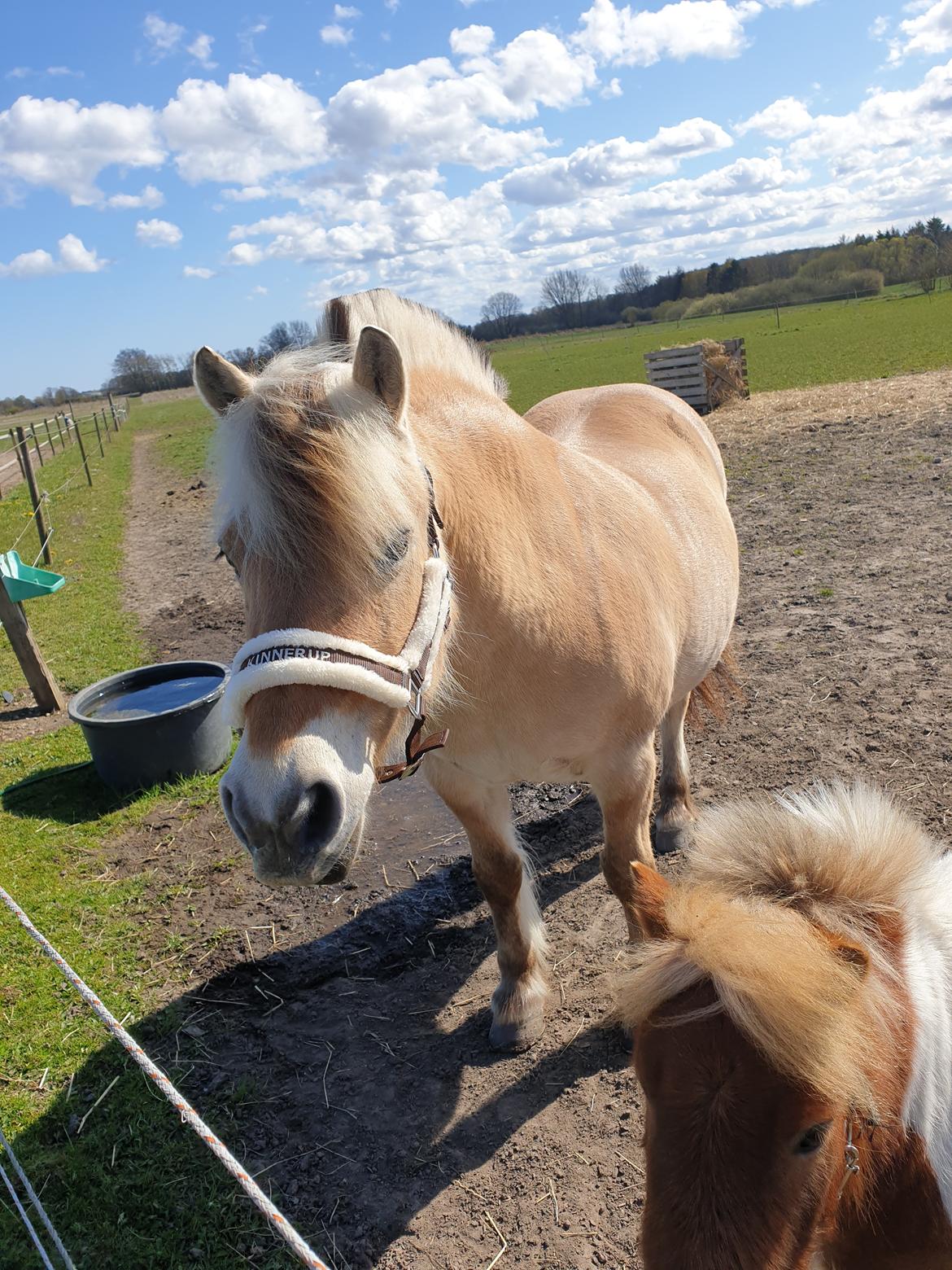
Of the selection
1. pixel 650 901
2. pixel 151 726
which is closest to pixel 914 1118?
pixel 650 901

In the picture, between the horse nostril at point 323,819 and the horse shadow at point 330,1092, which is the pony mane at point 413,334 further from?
the horse shadow at point 330,1092

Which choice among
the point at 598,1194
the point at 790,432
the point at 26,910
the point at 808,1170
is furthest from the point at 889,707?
the point at 790,432

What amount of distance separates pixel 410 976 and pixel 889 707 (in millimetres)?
3128

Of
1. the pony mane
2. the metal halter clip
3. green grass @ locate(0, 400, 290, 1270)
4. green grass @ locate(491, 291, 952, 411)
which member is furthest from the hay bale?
the metal halter clip

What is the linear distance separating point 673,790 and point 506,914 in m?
1.40

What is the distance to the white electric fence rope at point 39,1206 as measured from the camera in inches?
78.3

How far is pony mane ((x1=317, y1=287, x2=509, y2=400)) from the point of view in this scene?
7.21ft

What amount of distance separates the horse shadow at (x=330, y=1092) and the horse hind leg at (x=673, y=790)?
85cm

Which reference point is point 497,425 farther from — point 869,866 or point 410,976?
point 410,976

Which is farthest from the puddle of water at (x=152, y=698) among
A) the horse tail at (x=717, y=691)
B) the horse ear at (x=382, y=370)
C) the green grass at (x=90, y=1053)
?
the horse ear at (x=382, y=370)

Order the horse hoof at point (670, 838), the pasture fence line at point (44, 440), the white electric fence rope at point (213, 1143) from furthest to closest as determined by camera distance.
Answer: the pasture fence line at point (44, 440)
the horse hoof at point (670, 838)
the white electric fence rope at point (213, 1143)

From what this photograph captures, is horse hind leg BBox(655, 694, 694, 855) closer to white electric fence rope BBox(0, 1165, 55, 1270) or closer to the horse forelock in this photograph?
the horse forelock

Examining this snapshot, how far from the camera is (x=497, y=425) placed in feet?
8.22

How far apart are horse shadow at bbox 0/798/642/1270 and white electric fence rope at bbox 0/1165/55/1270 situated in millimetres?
87
